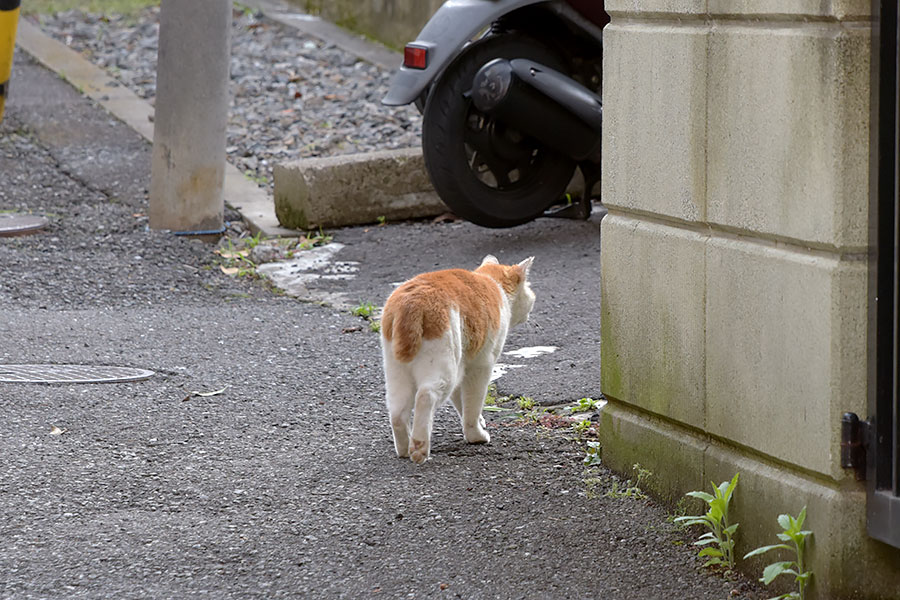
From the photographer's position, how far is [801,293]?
315cm

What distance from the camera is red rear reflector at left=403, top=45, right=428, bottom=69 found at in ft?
24.3

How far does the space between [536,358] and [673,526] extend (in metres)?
1.97

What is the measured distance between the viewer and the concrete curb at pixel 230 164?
27.8 feet

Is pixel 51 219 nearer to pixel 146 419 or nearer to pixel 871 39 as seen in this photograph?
pixel 146 419

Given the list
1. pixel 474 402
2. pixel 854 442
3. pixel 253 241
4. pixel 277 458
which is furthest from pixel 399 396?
pixel 253 241

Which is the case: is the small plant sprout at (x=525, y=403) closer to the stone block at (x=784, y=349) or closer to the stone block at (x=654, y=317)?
the stone block at (x=654, y=317)

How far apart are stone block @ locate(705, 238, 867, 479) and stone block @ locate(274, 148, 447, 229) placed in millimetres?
4993

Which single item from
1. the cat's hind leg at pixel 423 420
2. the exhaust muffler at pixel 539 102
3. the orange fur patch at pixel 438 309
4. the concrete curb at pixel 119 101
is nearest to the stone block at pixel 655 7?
the orange fur patch at pixel 438 309

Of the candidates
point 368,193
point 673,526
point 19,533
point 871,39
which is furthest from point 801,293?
point 368,193

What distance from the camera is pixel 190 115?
793cm

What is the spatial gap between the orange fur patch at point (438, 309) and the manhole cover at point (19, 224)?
4255 millimetres

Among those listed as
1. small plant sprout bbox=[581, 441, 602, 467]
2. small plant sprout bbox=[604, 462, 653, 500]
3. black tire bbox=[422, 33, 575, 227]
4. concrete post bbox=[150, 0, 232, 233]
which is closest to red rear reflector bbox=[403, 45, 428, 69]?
black tire bbox=[422, 33, 575, 227]

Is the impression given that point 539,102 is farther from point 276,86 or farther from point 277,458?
point 276,86

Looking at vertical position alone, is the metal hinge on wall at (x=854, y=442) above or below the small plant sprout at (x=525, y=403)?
above
